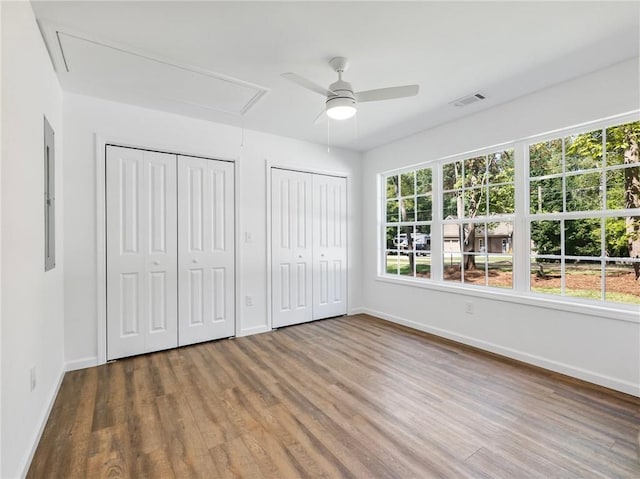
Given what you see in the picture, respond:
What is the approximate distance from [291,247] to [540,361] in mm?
3010

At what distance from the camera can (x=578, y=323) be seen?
2.61 metres

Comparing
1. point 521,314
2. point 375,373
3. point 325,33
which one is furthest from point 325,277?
point 325,33

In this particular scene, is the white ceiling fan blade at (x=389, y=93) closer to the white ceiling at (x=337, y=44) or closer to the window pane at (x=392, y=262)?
the white ceiling at (x=337, y=44)

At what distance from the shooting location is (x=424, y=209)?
4.11m

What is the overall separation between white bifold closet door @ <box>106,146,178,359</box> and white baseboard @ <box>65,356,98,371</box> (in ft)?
0.42

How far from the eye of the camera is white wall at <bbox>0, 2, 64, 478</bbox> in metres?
1.41

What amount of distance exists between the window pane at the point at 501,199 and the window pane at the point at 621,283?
3.16 feet

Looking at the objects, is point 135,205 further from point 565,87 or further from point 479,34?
point 565,87

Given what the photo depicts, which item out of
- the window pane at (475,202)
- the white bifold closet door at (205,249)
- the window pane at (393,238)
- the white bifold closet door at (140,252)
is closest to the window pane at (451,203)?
the window pane at (475,202)

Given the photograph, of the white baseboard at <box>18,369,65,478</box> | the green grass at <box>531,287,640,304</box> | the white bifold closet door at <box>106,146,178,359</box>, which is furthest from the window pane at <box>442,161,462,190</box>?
the white baseboard at <box>18,369,65,478</box>

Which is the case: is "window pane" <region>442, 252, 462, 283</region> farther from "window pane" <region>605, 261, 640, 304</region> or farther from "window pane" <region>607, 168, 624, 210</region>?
"window pane" <region>607, 168, 624, 210</region>

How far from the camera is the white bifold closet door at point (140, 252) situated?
303 cm

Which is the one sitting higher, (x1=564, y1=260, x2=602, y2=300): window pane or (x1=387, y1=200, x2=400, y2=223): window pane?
(x1=387, y1=200, x2=400, y2=223): window pane

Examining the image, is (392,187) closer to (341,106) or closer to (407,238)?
(407,238)
